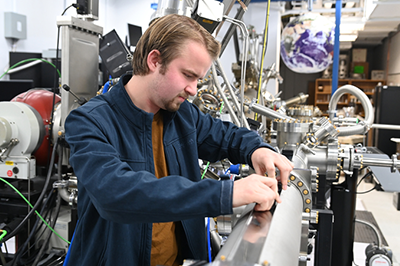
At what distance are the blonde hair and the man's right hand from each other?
0.44 metres

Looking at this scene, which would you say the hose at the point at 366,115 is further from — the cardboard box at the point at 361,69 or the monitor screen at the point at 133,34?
the cardboard box at the point at 361,69

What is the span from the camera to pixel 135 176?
2.33ft

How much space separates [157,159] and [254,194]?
0.51 meters

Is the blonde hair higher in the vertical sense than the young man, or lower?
higher

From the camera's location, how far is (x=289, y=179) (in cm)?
91

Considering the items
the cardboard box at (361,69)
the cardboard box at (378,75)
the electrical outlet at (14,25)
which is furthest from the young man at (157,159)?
the cardboard box at (361,69)

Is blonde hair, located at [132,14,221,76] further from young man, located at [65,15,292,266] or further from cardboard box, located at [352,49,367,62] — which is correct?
cardboard box, located at [352,49,367,62]

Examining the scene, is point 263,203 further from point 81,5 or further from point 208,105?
point 81,5

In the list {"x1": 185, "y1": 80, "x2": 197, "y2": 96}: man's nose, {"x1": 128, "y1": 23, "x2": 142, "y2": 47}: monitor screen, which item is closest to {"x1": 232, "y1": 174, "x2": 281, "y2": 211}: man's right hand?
{"x1": 185, "y1": 80, "x2": 197, "y2": 96}: man's nose

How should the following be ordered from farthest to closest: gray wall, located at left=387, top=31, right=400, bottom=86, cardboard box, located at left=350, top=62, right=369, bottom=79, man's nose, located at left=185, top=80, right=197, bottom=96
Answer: cardboard box, located at left=350, top=62, right=369, bottom=79
gray wall, located at left=387, top=31, right=400, bottom=86
man's nose, located at left=185, top=80, right=197, bottom=96

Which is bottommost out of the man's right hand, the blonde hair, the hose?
the man's right hand

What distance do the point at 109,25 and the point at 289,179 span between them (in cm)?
640

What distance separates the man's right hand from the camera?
2.25 ft

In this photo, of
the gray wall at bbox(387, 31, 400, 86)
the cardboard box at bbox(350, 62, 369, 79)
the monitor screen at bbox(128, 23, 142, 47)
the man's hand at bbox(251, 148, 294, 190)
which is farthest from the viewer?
the cardboard box at bbox(350, 62, 369, 79)
